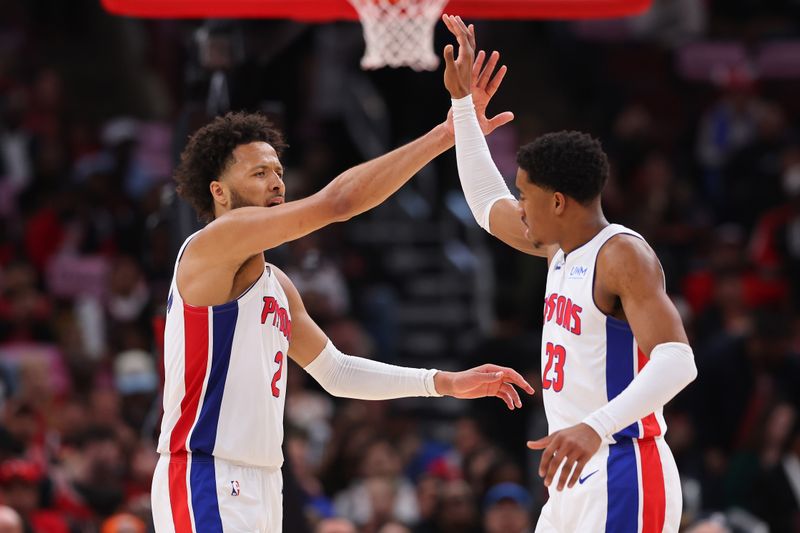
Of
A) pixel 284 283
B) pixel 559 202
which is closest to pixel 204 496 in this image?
pixel 284 283

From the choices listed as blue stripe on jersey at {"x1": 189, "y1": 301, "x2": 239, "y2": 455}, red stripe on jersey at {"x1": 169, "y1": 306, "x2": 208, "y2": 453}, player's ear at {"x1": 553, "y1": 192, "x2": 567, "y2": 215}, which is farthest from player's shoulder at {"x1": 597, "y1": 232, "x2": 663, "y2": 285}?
red stripe on jersey at {"x1": 169, "y1": 306, "x2": 208, "y2": 453}

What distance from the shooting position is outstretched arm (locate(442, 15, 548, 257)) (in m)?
6.02

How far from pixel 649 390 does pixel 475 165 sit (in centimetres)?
152

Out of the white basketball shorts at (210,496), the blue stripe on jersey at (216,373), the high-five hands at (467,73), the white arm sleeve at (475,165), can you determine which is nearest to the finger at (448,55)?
the high-five hands at (467,73)

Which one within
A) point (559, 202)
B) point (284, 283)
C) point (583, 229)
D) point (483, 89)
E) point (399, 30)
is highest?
point (399, 30)

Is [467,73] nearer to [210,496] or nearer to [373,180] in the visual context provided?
[373,180]

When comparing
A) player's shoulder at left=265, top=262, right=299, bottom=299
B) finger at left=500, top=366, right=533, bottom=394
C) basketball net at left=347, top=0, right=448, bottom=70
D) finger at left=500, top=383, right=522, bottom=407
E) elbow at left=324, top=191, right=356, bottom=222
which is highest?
basketball net at left=347, top=0, right=448, bottom=70

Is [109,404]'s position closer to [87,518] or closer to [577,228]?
[87,518]

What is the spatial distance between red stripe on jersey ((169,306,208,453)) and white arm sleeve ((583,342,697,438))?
4.98 feet

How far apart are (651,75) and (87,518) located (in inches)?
427

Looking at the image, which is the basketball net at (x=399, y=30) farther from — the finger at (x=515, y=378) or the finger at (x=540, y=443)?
the finger at (x=540, y=443)

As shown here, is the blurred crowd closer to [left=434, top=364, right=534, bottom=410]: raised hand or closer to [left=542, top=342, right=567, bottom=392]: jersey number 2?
[left=434, top=364, right=534, bottom=410]: raised hand

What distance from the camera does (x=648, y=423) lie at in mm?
5500

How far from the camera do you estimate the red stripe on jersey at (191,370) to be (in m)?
5.59
